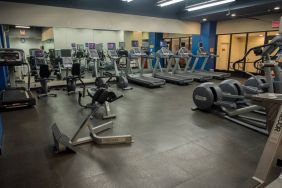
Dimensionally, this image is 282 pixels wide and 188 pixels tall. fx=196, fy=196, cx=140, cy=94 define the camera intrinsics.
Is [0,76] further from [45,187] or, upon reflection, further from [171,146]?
[171,146]

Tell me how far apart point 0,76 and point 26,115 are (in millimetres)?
2885

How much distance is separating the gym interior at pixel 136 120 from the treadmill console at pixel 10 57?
3cm

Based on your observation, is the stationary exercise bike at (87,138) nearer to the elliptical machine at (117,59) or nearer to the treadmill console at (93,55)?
the elliptical machine at (117,59)

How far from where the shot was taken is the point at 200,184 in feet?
7.11

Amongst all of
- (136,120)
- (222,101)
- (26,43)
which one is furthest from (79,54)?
(222,101)

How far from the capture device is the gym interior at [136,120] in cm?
227

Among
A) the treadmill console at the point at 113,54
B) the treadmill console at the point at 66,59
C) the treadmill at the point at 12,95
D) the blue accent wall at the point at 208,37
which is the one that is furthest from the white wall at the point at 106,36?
the treadmill at the point at 12,95

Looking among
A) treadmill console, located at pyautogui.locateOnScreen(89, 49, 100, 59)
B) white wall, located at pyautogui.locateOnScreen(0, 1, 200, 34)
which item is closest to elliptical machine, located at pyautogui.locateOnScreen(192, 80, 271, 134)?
treadmill console, located at pyautogui.locateOnScreen(89, 49, 100, 59)

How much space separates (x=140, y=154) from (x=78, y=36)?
921 cm

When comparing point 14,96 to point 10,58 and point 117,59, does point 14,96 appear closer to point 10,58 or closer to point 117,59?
point 10,58

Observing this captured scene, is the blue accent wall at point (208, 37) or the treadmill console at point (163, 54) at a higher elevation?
the blue accent wall at point (208, 37)

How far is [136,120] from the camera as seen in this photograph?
417 centimetres

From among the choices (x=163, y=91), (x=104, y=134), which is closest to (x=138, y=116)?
(x=104, y=134)

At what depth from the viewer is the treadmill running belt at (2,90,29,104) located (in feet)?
15.8
